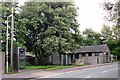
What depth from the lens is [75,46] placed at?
33.2 m

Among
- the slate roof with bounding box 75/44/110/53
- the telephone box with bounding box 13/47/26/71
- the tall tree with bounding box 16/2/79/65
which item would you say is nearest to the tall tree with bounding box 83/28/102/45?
the slate roof with bounding box 75/44/110/53

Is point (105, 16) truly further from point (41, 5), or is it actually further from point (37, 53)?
point (37, 53)

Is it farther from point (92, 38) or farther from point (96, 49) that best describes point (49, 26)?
point (92, 38)

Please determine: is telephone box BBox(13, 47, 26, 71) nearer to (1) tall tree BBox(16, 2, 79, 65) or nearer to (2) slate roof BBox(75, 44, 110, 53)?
(1) tall tree BBox(16, 2, 79, 65)

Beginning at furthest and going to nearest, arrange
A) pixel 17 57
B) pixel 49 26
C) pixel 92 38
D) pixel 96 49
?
1. pixel 92 38
2. pixel 96 49
3. pixel 49 26
4. pixel 17 57

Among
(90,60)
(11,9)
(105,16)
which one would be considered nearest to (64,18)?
(11,9)

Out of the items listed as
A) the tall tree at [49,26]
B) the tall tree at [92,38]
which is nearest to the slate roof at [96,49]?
the tall tree at [92,38]

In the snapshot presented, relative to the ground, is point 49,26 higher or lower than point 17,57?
higher

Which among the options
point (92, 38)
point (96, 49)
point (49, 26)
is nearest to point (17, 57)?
point (49, 26)

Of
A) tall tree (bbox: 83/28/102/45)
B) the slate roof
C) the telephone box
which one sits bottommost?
the telephone box

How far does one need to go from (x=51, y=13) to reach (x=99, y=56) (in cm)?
1452

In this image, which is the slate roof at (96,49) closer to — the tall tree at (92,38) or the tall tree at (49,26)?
the tall tree at (92,38)

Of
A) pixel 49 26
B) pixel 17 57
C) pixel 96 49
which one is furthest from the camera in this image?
pixel 96 49

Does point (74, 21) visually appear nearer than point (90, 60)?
Yes
